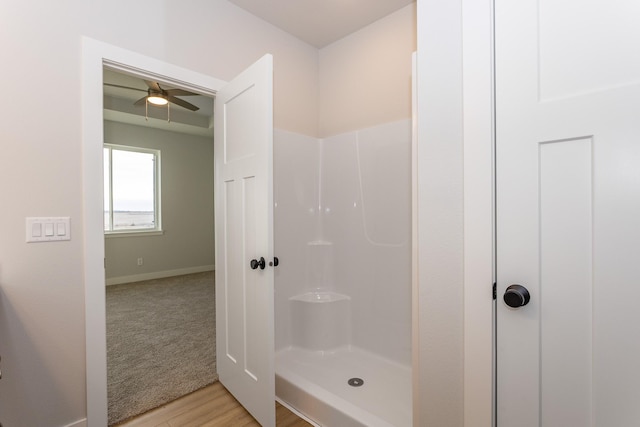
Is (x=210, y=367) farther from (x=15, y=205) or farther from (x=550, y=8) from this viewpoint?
(x=550, y=8)

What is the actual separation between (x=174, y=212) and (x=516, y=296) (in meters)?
5.64

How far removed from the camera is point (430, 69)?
3.45ft

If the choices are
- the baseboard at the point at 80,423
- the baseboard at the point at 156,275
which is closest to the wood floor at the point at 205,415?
the baseboard at the point at 80,423

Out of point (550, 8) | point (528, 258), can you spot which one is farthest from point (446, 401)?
point (550, 8)

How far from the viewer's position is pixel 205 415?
5.72 ft

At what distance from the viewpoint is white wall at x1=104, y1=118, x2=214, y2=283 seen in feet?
15.6

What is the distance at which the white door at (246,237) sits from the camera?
1568 millimetres

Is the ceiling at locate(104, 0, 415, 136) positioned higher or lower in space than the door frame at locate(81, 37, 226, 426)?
higher

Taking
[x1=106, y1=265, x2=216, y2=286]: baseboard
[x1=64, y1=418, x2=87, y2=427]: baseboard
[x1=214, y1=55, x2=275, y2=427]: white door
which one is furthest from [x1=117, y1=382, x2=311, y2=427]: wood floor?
[x1=106, y1=265, x2=216, y2=286]: baseboard

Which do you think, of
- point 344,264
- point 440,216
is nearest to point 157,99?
point 344,264

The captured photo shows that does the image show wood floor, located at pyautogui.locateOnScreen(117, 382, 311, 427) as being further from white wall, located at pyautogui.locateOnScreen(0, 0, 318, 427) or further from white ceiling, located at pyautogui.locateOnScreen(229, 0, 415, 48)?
white ceiling, located at pyautogui.locateOnScreen(229, 0, 415, 48)

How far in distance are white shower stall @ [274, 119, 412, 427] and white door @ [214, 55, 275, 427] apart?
328mm

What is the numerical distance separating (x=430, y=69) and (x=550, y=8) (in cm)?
35

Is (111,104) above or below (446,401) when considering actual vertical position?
above
